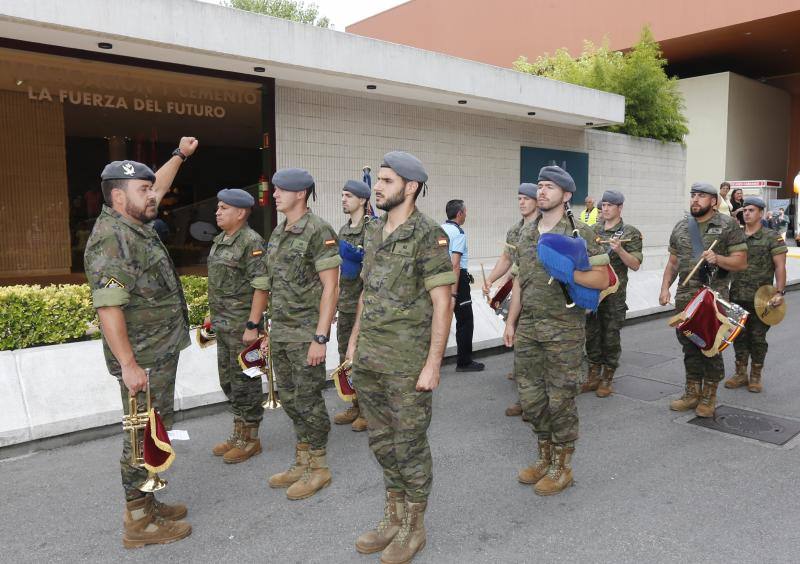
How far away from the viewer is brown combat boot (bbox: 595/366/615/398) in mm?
6012

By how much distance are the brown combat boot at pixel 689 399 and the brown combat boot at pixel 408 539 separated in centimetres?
331

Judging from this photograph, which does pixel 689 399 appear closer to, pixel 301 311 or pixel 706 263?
pixel 706 263

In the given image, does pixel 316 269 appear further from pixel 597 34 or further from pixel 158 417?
pixel 597 34

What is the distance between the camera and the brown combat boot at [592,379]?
6.18 meters

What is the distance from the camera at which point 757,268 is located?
6.41 m

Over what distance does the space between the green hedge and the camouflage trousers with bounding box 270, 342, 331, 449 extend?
2.62 metres

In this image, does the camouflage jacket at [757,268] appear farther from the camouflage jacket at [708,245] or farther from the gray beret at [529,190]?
the gray beret at [529,190]

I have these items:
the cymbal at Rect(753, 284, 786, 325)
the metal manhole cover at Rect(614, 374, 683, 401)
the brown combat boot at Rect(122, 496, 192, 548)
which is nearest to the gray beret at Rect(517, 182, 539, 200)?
the metal manhole cover at Rect(614, 374, 683, 401)

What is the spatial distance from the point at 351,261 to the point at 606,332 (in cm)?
283

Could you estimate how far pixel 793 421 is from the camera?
17.1 feet

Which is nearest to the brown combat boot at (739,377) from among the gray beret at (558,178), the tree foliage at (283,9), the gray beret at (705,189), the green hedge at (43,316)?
the gray beret at (705,189)

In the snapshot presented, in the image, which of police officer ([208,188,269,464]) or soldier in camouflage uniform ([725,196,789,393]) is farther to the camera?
soldier in camouflage uniform ([725,196,789,393])

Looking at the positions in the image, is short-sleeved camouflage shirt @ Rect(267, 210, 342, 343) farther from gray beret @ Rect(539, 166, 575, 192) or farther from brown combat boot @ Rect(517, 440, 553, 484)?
brown combat boot @ Rect(517, 440, 553, 484)

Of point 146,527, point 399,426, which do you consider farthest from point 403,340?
point 146,527
